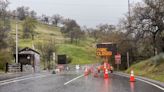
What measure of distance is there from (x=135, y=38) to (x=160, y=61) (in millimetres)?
20635

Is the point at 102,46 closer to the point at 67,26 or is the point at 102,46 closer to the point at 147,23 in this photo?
the point at 147,23

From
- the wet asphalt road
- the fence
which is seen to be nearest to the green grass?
the fence

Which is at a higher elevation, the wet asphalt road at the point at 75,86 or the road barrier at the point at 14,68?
the wet asphalt road at the point at 75,86

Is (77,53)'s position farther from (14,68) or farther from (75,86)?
(75,86)

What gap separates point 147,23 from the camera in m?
57.5

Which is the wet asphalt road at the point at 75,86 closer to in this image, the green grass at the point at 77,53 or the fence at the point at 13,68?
the fence at the point at 13,68

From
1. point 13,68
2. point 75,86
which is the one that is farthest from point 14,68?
point 75,86

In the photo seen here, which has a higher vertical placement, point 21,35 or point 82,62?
point 21,35

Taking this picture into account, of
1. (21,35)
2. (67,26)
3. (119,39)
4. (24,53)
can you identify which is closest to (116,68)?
(119,39)

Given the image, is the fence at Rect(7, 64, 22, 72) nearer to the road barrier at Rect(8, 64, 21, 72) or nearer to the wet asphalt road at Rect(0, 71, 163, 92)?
the road barrier at Rect(8, 64, 21, 72)

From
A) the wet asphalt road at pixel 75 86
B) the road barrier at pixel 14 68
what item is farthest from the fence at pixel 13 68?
the wet asphalt road at pixel 75 86

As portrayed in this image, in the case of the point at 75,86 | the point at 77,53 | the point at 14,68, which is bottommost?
the point at 14,68

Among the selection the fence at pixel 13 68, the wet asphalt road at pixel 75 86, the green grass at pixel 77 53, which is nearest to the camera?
the wet asphalt road at pixel 75 86

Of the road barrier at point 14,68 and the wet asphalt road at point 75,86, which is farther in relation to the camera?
the road barrier at point 14,68
